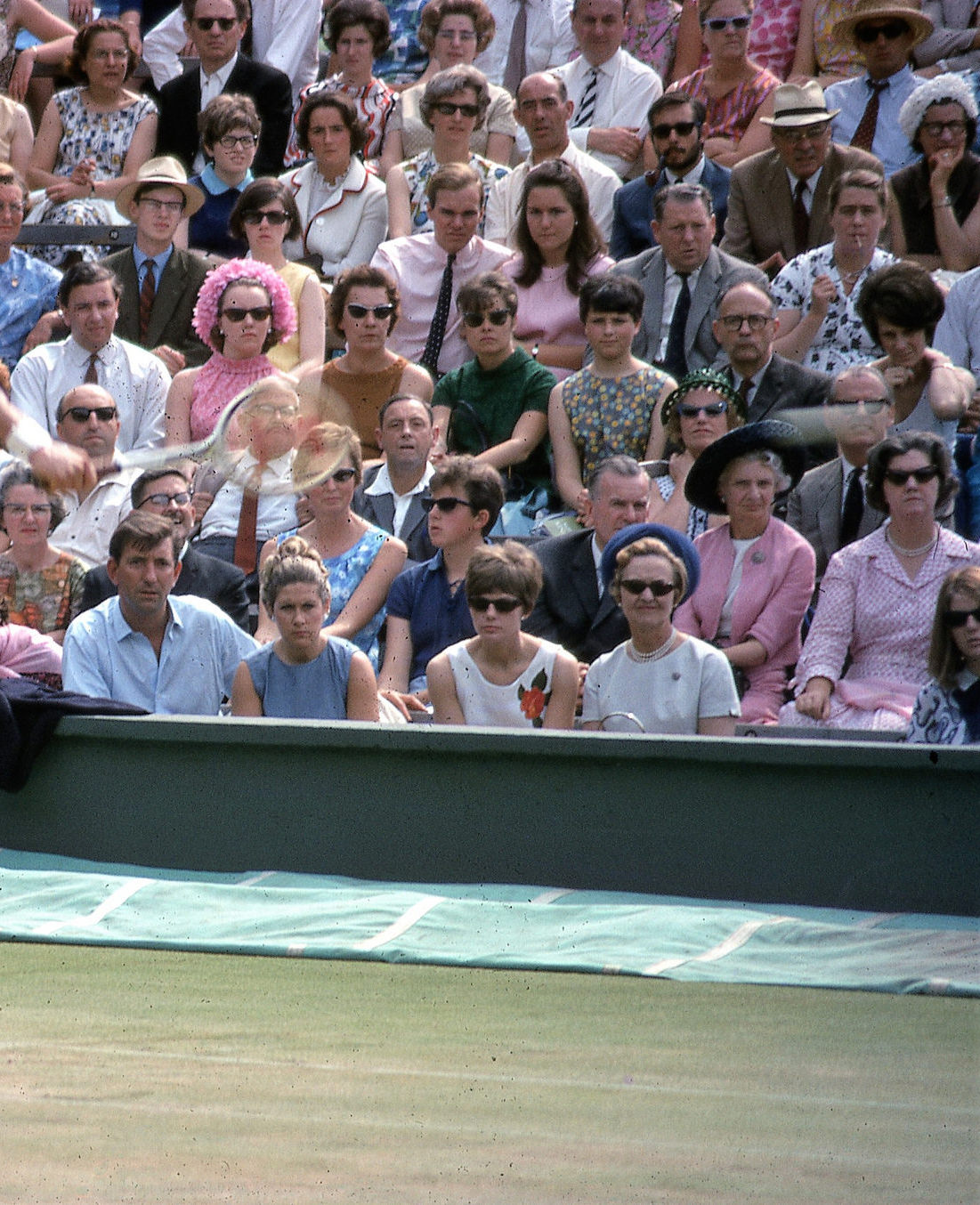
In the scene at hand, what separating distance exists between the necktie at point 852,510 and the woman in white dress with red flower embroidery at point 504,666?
130cm

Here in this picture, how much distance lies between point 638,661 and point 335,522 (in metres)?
1.58

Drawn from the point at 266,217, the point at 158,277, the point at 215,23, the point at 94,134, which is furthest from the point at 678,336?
the point at 94,134

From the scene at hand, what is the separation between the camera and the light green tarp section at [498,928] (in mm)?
4836

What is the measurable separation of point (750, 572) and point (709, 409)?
2.64 feet

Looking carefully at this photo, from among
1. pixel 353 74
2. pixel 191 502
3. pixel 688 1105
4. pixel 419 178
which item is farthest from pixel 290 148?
pixel 688 1105

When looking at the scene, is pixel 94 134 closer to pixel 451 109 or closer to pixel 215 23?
pixel 215 23

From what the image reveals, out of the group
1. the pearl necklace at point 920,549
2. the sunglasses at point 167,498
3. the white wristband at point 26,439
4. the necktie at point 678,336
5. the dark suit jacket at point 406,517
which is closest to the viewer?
the white wristband at point 26,439

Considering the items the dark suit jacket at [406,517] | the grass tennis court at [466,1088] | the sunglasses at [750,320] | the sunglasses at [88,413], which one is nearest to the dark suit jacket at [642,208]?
the sunglasses at [750,320]

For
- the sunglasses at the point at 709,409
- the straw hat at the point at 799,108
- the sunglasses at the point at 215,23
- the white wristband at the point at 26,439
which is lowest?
the white wristband at the point at 26,439

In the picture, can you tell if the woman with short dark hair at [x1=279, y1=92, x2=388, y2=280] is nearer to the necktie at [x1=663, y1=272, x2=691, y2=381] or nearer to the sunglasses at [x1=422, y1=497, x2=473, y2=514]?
the necktie at [x1=663, y1=272, x2=691, y2=381]

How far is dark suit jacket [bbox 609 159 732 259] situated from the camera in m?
8.83

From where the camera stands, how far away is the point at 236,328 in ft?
26.0

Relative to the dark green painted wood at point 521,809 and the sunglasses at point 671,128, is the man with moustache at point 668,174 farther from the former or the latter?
the dark green painted wood at point 521,809

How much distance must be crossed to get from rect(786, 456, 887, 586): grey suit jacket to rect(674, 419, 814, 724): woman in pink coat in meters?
0.26
